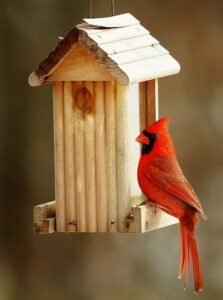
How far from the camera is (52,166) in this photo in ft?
26.0

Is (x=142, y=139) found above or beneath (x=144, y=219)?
above

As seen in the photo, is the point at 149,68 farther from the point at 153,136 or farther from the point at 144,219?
the point at 144,219

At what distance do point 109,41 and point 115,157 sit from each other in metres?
0.45

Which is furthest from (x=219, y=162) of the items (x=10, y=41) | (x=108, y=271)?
(x=10, y=41)

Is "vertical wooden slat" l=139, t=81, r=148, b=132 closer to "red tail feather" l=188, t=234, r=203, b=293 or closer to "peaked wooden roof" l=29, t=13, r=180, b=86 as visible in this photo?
"peaked wooden roof" l=29, t=13, r=180, b=86

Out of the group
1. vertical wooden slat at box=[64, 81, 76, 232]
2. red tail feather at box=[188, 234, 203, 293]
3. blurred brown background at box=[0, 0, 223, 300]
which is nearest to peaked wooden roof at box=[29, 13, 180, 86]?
vertical wooden slat at box=[64, 81, 76, 232]

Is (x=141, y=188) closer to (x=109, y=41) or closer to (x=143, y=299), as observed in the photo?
(x=109, y=41)

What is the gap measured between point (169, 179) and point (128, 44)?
0.58 meters

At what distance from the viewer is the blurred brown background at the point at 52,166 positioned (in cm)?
778

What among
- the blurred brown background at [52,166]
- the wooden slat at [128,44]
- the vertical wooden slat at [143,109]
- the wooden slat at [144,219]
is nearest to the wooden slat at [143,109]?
the vertical wooden slat at [143,109]

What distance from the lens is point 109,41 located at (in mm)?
4215

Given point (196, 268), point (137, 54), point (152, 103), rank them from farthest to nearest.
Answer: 1. point (152, 103)
2. point (196, 268)
3. point (137, 54)

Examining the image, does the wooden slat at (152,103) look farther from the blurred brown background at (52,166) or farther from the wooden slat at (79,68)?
the blurred brown background at (52,166)

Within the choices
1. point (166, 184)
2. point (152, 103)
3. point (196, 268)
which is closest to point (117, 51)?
point (152, 103)
